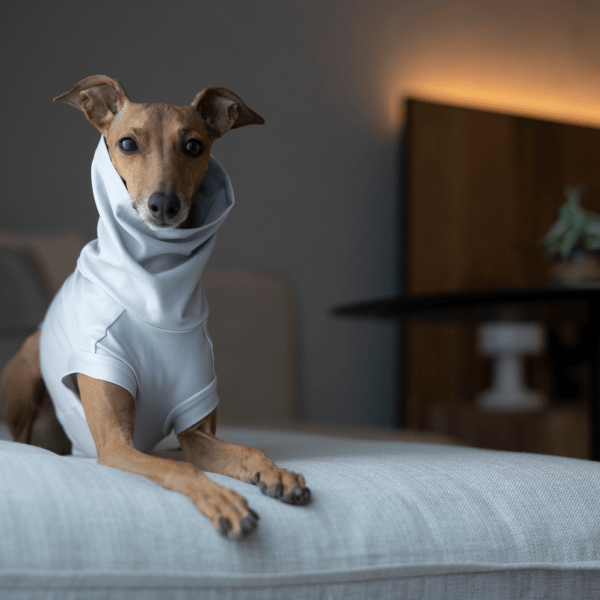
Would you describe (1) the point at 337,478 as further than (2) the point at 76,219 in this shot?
No

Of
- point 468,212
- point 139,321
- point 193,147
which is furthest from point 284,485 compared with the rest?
point 468,212

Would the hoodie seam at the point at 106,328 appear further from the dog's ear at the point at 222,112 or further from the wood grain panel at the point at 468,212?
the wood grain panel at the point at 468,212

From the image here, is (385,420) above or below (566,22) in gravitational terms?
below

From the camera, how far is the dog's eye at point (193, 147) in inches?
36.9

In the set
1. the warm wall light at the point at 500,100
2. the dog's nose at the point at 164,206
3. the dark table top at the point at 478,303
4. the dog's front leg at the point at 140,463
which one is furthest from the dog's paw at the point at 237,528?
the warm wall light at the point at 500,100

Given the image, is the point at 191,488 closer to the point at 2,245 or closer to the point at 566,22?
the point at 2,245

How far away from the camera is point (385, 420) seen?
3.05 m

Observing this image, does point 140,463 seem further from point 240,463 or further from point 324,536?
point 324,536

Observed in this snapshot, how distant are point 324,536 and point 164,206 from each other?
457 mm

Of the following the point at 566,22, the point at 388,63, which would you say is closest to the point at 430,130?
the point at 388,63

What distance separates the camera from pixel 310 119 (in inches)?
114

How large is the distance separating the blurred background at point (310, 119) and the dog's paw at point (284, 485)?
1889mm

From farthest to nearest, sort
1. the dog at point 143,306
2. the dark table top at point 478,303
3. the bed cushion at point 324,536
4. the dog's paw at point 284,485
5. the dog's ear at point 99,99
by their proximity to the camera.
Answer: the dark table top at point 478,303 < the dog's ear at point 99,99 < the dog at point 143,306 < the dog's paw at point 284,485 < the bed cushion at point 324,536

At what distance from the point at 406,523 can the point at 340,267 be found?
2.24 metres
